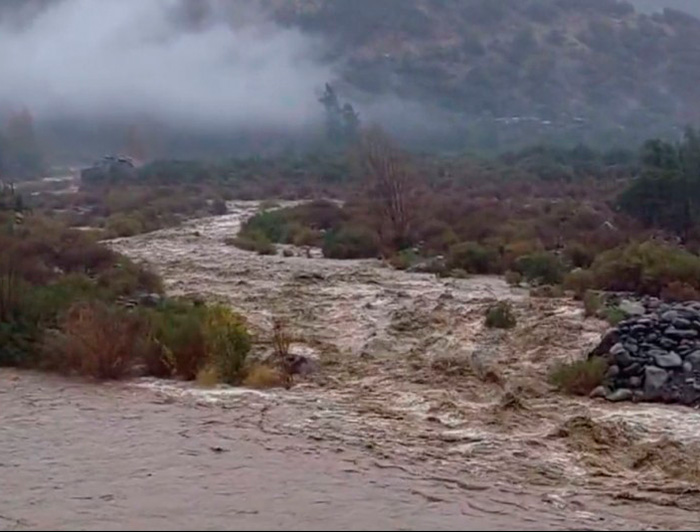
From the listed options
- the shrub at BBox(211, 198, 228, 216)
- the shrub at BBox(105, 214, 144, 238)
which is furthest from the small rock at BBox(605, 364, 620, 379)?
the shrub at BBox(211, 198, 228, 216)

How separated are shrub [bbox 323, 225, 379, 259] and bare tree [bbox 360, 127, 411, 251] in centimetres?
45

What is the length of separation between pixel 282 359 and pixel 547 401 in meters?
4.17

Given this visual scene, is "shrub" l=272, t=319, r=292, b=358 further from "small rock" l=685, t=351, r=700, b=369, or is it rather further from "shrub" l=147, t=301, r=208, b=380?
"small rock" l=685, t=351, r=700, b=369

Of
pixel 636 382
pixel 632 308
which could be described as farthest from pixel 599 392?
pixel 632 308

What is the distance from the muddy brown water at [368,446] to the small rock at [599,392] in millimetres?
336

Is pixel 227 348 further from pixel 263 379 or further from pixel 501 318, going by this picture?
pixel 501 318

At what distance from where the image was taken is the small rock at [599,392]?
51.3ft

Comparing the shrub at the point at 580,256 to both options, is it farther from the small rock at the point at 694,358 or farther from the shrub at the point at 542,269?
the small rock at the point at 694,358

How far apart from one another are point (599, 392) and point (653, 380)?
752 mm

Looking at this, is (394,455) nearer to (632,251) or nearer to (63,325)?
(63,325)

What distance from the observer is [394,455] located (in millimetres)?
12305

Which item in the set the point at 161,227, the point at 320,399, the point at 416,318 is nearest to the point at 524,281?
the point at 416,318

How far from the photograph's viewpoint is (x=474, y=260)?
3088 cm

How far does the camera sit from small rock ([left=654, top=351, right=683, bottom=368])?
1610 cm
